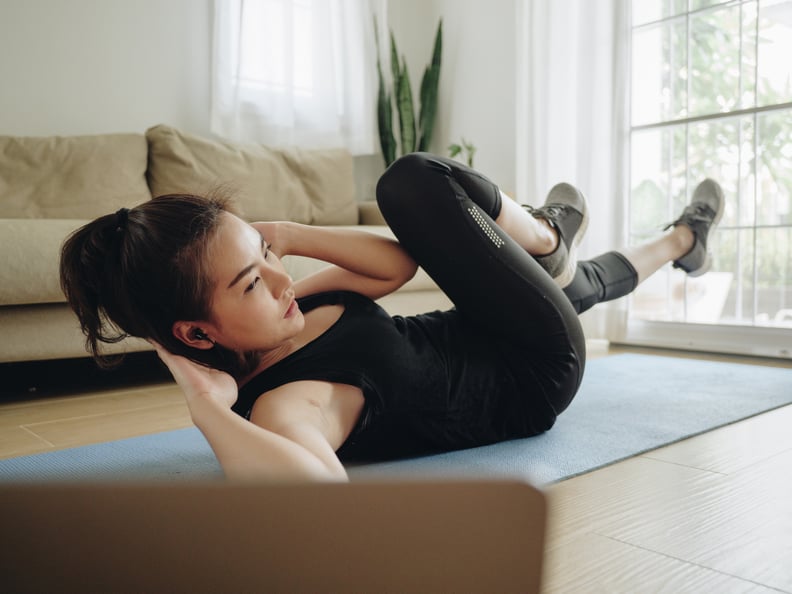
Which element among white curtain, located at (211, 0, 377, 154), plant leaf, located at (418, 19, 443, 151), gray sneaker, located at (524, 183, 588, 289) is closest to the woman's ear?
gray sneaker, located at (524, 183, 588, 289)

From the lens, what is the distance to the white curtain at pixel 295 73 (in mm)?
3469

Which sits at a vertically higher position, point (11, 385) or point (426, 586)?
point (426, 586)

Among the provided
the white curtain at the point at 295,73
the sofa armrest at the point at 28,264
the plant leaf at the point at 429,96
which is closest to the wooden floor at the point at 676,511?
the sofa armrest at the point at 28,264

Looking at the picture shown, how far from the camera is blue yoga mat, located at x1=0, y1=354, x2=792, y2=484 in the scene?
1.30 meters

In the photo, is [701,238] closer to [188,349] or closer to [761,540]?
[761,540]

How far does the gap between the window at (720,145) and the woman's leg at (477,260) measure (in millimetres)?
1810

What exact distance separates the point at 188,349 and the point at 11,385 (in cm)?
161

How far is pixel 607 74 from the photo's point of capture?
128 inches

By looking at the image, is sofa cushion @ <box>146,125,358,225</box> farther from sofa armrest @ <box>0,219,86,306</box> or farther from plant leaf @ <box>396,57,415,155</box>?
sofa armrest @ <box>0,219,86,306</box>

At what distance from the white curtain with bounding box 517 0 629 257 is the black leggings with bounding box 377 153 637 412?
1.93 metres

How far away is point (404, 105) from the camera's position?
4.02 meters

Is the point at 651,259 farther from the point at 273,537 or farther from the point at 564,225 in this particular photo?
the point at 273,537

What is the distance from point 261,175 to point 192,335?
7.22ft

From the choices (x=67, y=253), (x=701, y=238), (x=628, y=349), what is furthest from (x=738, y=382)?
(x=67, y=253)
